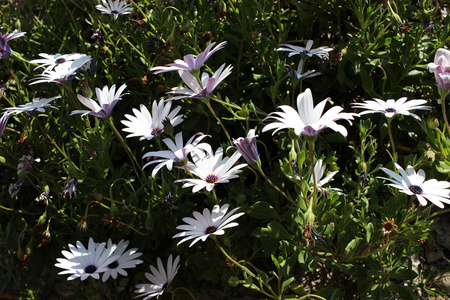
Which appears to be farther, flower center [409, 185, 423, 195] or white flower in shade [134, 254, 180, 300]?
white flower in shade [134, 254, 180, 300]

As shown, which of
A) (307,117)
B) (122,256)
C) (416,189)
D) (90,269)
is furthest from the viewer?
(122,256)

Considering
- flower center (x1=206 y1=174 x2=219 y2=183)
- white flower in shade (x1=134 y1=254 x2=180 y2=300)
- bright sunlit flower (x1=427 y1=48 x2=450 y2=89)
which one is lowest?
white flower in shade (x1=134 y1=254 x2=180 y2=300)

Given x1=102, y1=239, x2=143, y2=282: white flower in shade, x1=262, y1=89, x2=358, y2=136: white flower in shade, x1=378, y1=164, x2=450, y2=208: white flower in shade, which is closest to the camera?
x1=262, y1=89, x2=358, y2=136: white flower in shade

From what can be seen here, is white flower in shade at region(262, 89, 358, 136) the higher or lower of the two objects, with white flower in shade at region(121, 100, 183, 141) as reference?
higher

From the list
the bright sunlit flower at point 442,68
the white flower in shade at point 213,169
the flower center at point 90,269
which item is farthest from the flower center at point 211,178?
the bright sunlit flower at point 442,68

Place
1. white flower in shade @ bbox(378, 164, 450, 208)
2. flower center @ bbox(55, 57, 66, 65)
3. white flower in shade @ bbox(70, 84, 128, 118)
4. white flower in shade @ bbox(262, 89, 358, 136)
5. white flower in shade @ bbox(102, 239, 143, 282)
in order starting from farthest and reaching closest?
1. flower center @ bbox(55, 57, 66, 65)
2. white flower in shade @ bbox(102, 239, 143, 282)
3. white flower in shade @ bbox(70, 84, 128, 118)
4. white flower in shade @ bbox(378, 164, 450, 208)
5. white flower in shade @ bbox(262, 89, 358, 136)

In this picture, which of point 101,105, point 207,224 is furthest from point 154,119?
point 207,224

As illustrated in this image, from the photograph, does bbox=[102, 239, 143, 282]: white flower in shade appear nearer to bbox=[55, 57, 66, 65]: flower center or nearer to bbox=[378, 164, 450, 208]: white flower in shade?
bbox=[55, 57, 66, 65]: flower center

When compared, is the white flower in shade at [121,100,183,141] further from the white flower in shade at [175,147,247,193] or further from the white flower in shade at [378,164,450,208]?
the white flower in shade at [378,164,450,208]

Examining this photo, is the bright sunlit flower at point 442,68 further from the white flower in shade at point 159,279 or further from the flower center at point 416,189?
the white flower in shade at point 159,279

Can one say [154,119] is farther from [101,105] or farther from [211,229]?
[211,229]

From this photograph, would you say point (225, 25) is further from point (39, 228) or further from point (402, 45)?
point (39, 228)

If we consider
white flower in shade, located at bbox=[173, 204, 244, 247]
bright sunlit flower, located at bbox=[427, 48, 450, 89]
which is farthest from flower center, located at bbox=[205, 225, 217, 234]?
bright sunlit flower, located at bbox=[427, 48, 450, 89]
